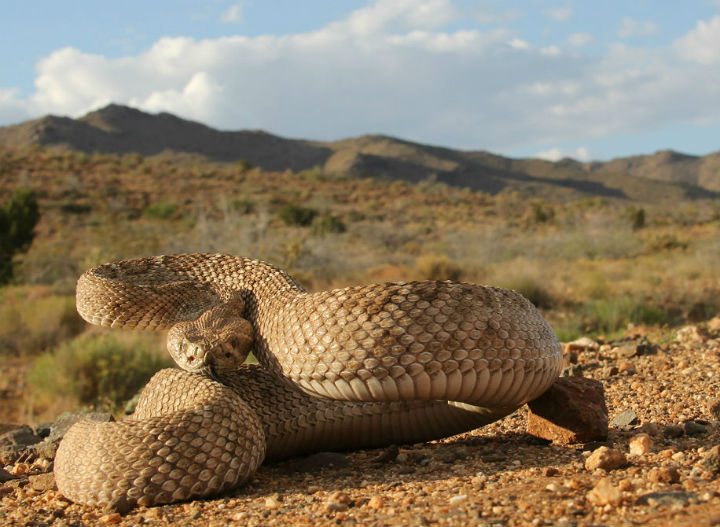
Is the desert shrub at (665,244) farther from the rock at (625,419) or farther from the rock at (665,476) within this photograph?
the rock at (665,476)

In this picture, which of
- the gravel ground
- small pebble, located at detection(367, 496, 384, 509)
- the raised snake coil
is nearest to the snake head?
the raised snake coil

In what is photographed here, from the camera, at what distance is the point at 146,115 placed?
9994 centimetres

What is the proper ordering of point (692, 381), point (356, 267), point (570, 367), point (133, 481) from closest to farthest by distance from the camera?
point (133, 481), point (692, 381), point (570, 367), point (356, 267)

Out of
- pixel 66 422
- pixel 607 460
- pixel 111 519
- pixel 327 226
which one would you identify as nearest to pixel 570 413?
pixel 607 460

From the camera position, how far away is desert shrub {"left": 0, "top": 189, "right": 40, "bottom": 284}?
2773 centimetres

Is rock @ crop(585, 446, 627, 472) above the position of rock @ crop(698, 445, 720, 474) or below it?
below

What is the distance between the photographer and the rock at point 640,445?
426 cm

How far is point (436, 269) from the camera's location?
25.6 meters

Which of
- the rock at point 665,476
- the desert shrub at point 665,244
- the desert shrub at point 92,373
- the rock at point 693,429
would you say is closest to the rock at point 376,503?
the rock at point 665,476

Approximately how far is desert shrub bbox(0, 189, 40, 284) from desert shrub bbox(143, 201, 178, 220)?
12.3 metres

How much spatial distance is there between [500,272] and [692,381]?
17912 mm

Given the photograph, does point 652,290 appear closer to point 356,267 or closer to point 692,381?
point 356,267

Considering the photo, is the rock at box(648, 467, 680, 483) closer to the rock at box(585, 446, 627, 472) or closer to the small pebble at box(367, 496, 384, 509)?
the rock at box(585, 446, 627, 472)

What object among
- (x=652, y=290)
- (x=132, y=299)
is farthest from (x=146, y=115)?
(x=132, y=299)
